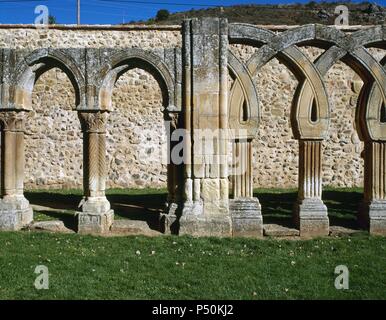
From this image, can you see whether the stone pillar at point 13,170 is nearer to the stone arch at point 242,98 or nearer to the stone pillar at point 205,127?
the stone pillar at point 205,127

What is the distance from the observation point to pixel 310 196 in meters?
7.89

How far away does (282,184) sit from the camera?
49.9 feet

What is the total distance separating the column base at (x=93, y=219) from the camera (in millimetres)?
7871

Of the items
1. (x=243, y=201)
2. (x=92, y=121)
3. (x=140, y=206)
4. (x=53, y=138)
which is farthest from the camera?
(x=53, y=138)

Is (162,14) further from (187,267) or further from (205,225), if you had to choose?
(187,267)

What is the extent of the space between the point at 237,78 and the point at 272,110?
24.4 feet

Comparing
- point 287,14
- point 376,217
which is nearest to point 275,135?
point 376,217

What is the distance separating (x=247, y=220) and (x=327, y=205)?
393 centimetres

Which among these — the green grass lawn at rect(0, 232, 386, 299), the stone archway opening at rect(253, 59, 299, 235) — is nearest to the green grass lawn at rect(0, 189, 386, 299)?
the green grass lawn at rect(0, 232, 386, 299)

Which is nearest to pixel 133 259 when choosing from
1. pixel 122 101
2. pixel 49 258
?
pixel 49 258

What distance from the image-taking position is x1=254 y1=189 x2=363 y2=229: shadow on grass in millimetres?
8773

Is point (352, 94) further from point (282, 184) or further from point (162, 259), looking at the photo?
point (162, 259)

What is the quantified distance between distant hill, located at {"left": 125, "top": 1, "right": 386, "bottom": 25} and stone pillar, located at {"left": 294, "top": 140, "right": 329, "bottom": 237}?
78.4 feet

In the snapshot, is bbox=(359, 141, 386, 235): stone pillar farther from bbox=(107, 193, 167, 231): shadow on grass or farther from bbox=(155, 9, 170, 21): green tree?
bbox=(155, 9, 170, 21): green tree
